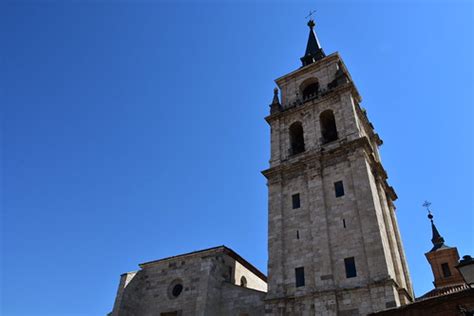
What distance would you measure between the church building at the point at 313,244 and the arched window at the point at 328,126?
0.08m

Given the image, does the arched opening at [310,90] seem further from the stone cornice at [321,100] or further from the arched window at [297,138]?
the arched window at [297,138]

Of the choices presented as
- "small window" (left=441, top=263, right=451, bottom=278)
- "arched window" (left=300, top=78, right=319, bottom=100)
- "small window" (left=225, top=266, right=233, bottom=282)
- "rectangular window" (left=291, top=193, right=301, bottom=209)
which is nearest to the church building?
"rectangular window" (left=291, top=193, right=301, bottom=209)

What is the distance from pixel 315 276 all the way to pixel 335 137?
10.1 metres

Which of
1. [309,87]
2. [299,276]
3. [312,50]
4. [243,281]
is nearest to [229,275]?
[243,281]

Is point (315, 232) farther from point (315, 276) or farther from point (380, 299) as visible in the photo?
point (380, 299)

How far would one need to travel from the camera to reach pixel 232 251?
75.6ft

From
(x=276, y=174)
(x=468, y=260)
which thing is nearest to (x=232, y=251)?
Answer: (x=276, y=174)

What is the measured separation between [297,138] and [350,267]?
11.2m

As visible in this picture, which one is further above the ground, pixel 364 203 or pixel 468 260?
pixel 364 203

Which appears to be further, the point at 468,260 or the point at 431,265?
the point at 431,265

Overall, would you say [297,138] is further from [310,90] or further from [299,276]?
[299,276]

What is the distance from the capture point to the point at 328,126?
25.6 meters

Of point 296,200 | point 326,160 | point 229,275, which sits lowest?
point 229,275

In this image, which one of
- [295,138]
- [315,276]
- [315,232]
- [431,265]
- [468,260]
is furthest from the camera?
[431,265]
